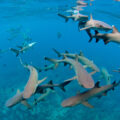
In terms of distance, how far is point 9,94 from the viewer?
714 inches

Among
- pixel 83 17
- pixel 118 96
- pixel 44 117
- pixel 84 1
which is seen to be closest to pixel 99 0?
pixel 84 1

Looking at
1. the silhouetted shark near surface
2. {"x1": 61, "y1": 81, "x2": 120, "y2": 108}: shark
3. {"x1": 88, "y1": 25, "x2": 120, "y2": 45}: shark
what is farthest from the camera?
the silhouetted shark near surface

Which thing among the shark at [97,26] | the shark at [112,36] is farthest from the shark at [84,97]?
the shark at [97,26]

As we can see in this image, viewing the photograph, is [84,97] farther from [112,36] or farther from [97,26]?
[97,26]

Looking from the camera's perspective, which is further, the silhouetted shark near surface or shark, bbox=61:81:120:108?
the silhouetted shark near surface

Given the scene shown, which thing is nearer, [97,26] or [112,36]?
[112,36]

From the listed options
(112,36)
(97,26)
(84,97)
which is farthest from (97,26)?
(84,97)

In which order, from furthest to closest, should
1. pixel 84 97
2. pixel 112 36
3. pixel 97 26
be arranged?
pixel 97 26, pixel 112 36, pixel 84 97

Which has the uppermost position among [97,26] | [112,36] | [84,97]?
[97,26]

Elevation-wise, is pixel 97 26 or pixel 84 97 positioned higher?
pixel 97 26

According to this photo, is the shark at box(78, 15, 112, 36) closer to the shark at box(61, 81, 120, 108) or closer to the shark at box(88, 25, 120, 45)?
the shark at box(88, 25, 120, 45)

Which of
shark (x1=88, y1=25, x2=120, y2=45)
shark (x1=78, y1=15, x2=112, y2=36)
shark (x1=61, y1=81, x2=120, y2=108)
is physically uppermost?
shark (x1=78, y1=15, x2=112, y2=36)

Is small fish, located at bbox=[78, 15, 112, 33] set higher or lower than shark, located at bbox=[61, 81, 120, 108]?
higher

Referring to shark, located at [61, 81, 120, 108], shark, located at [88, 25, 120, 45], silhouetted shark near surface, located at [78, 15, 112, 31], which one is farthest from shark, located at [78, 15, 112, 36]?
shark, located at [61, 81, 120, 108]
